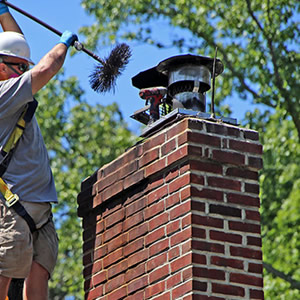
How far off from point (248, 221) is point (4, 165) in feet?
5.27

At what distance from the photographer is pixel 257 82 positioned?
19.5 metres

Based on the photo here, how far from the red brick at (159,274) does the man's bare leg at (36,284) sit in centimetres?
69

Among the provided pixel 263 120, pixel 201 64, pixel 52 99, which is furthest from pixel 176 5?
pixel 201 64

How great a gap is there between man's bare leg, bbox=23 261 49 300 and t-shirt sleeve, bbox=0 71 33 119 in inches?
38.8

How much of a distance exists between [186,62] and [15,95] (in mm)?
1413

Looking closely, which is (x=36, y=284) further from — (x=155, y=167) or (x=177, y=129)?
(x=177, y=129)

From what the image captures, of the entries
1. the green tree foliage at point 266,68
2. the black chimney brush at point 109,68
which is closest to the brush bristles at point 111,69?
the black chimney brush at point 109,68

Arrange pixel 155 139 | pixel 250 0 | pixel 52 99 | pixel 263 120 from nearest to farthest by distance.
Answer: pixel 155 139, pixel 250 0, pixel 263 120, pixel 52 99

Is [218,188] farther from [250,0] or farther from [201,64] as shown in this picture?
[250,0]

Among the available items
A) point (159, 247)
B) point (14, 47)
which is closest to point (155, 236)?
point (159, 247)

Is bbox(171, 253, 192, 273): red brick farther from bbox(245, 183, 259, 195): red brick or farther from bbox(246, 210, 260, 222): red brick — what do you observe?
bbox(245, 183, 259, 195): red brick

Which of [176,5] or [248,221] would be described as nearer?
[248,221]

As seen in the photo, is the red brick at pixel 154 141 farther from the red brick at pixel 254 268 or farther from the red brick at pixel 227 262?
the red brick at pixel 254 268

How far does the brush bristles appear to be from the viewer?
723cm
